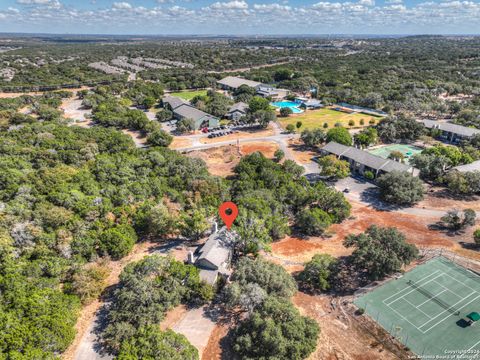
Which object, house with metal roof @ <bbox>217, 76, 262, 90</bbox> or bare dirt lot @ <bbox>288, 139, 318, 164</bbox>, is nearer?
bare dirt lot @ <bbox>288, 139, 318, 164</bbox>

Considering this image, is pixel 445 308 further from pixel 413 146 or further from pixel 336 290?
pixel 413 146

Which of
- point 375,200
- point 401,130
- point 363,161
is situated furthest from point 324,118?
point 375,200

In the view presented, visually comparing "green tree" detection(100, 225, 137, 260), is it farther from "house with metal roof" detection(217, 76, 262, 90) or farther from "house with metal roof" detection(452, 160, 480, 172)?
"house with metal roof" detection(217, 76, 262, 90)

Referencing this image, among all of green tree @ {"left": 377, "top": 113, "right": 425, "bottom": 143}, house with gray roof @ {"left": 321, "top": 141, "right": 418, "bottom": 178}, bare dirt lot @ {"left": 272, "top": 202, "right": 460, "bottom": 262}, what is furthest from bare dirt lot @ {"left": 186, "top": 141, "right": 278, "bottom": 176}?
green tree @ {"left": 377, "top": 113, "right": 425, "bottom": 143}

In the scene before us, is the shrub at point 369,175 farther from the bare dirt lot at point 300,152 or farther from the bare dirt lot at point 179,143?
the bare dirt lot at point 179,143

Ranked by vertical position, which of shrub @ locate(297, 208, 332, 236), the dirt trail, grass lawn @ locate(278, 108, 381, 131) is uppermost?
grass lawn @ locate(278, 108, 381, 131)

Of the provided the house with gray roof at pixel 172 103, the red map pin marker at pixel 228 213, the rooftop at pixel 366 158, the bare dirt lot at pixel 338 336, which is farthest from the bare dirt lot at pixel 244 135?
the bare dirt lot at pixel 338 336

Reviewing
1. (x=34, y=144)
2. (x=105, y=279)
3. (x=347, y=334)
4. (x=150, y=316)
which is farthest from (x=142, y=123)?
(x=347, y=334)
